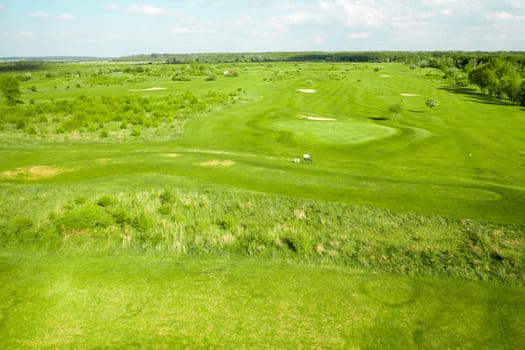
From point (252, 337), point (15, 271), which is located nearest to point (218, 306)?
point (252, 337)

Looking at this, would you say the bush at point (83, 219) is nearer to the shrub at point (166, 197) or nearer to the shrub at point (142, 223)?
the shrub at point (142, 223)

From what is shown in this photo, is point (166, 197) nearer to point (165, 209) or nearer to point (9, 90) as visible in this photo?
point (165, 209)

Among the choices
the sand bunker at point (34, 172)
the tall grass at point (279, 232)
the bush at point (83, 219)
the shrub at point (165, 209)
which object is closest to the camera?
the tall grass at point (279, 232)

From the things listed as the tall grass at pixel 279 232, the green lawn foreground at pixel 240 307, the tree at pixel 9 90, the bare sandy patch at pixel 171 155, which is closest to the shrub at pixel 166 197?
the tall grass at pixel 279 232

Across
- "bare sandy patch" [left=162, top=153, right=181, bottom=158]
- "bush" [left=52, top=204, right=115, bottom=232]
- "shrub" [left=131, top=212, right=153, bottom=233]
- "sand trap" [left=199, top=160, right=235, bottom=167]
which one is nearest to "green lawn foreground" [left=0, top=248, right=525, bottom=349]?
"bush" [left=52, top=204, right=115, bottom=232]

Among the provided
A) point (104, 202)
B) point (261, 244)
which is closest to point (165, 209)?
point (104, 202)

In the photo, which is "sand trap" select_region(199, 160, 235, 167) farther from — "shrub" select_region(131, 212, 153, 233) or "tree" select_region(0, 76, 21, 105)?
"tree" select_region(0, 76, 21, 105)

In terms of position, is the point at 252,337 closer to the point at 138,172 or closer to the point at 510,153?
the point at 138,172
